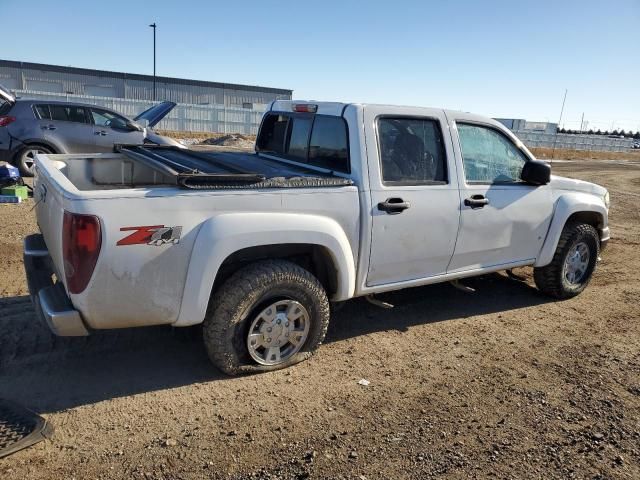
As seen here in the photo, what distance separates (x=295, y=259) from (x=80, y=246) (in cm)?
155

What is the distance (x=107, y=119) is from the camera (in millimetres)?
11625

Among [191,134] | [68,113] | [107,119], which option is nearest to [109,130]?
[107,119]

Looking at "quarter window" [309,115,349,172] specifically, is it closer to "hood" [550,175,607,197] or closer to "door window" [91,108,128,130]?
"hood" [550,175,607,197]

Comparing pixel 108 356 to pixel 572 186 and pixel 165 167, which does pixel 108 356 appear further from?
pixel 572 186

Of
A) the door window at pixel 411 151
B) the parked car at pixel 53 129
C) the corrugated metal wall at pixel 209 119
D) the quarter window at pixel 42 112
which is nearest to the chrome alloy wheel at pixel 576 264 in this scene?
the door window at pixel 411 151

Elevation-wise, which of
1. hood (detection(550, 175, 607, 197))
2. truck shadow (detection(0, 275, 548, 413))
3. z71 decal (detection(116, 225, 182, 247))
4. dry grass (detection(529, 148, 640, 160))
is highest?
hood (detection(550, 175, 607, 197))

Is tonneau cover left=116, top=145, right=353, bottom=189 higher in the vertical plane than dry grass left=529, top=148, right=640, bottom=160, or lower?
higher

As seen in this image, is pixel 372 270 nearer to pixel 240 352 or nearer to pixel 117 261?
pixel 240 352

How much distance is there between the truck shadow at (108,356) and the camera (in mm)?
3383

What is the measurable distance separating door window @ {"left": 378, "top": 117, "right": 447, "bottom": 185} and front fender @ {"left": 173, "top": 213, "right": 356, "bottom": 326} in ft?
2.47

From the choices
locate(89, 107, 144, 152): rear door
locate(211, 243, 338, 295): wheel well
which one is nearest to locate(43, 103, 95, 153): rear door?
locate(89, 107, 144, 152): rear door

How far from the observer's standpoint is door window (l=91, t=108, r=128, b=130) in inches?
450

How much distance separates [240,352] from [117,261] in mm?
1076

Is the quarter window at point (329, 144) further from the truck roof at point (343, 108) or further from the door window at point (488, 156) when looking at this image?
the door window at point (488, 156)
